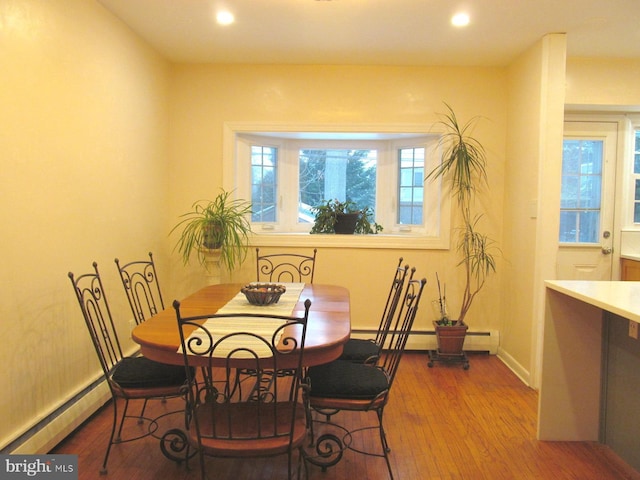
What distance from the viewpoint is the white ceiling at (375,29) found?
9.12 ft

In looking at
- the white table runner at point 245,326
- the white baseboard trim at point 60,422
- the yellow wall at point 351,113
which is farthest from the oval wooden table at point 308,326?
the yellow wall at point 351,113

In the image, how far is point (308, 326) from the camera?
2.03m

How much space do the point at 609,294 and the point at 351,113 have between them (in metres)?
2.53

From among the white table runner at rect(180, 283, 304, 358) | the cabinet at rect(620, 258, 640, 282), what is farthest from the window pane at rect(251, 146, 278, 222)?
the cabinet at rect(620, 258, 640, 282)

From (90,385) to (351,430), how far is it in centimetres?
161

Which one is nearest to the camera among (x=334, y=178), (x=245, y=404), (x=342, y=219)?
(x=245, y=404)

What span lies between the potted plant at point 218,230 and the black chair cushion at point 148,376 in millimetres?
1560

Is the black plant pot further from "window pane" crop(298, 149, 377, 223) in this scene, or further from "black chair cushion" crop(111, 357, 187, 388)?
"black chair cushion" crop(111, 357, 187, 388)

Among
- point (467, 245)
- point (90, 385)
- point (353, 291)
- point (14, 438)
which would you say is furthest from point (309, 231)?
point (14, 438)

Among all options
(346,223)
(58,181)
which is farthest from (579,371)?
(58,181)

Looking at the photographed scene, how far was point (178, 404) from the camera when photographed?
9.37ft

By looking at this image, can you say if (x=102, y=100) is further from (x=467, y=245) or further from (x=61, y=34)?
(x=467, y=245)

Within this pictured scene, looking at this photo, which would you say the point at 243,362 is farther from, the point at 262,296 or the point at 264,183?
the point at 264,183

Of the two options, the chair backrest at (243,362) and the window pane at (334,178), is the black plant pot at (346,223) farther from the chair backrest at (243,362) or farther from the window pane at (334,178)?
the chair backrest at (243,362)
